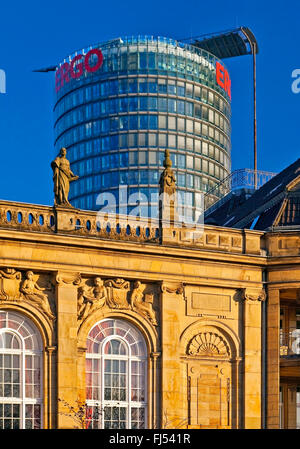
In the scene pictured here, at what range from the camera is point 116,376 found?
154 feet

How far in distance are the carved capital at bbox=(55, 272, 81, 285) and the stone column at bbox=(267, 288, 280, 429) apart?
933 cm

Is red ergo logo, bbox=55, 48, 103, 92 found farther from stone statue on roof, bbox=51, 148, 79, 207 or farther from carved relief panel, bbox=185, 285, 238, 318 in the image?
stone statue on roof, bbox=51, 148, 79, 207

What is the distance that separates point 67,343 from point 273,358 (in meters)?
9.69

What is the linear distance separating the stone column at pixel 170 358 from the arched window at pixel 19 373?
5.37m

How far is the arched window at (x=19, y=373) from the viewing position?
44.9m

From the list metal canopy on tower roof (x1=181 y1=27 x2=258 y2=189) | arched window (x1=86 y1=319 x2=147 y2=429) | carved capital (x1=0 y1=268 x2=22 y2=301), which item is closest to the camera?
carved capital (x1=0 y1=268 x2=22 y2=301)

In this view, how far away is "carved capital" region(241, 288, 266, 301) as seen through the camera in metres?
49.8

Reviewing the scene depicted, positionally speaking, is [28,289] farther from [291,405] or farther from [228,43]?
[228,43]

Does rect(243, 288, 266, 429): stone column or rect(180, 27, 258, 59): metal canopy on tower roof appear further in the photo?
rect(180, 27, 258, 59): metal canopy on tower roof

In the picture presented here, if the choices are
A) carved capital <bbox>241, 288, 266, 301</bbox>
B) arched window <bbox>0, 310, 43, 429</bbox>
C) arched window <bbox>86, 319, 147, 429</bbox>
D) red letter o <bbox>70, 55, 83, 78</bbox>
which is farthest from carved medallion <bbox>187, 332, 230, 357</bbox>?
red letter o <bbox>70, 55, 83, 78</bbox>

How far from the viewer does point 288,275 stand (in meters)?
50.2

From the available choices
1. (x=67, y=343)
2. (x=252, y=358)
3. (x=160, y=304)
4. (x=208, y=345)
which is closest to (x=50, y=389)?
(x=67, y=343)
